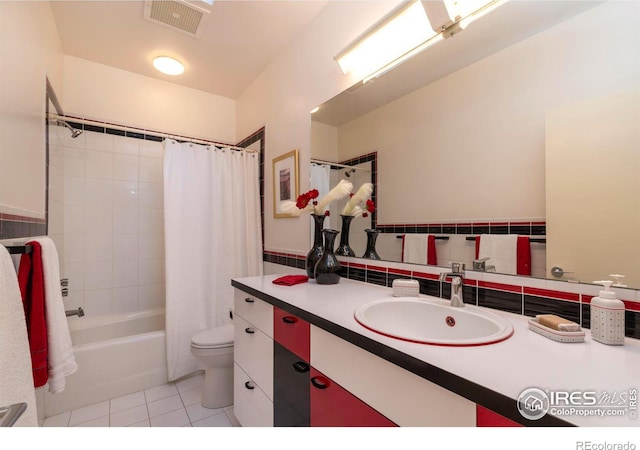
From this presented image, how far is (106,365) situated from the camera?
6.17 feet

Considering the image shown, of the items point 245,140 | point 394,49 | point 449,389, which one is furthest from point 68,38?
point 449,389

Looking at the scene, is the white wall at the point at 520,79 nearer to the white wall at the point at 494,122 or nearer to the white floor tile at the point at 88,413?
the white wall at the point at 494,122

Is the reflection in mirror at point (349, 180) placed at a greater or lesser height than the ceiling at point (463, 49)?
lesser

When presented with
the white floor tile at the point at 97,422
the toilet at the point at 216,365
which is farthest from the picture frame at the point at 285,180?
the white floor tile at the point at 97,422

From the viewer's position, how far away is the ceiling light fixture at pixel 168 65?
220cm

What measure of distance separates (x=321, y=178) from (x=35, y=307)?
4.66 ft

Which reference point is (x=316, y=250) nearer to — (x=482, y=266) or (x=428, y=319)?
(x=428, y=319)

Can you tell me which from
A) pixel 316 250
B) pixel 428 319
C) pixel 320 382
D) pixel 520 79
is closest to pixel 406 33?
pixel 520 79

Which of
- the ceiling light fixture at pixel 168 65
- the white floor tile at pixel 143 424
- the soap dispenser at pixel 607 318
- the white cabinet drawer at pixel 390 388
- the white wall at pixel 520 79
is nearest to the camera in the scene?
the white cabinet drawer at pixel 390 388

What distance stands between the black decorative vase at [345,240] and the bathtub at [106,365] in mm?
1508

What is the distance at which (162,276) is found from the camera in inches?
102

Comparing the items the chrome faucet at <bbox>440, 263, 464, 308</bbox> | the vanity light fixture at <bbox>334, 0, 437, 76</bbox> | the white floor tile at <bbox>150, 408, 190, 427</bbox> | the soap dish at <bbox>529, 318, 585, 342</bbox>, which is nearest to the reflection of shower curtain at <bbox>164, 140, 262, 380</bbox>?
the white floor tile at <bbox>150, 408, 190, 427</bbox>

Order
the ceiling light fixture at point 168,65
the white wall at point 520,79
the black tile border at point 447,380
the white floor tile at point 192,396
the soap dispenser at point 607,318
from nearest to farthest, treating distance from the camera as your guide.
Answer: the black tile border at point 447,380
the soap dispenser at point 607,318
the white wall at point 520,79
the white floor tile at point 192,396
the ceiling light fixture at point 168,65
